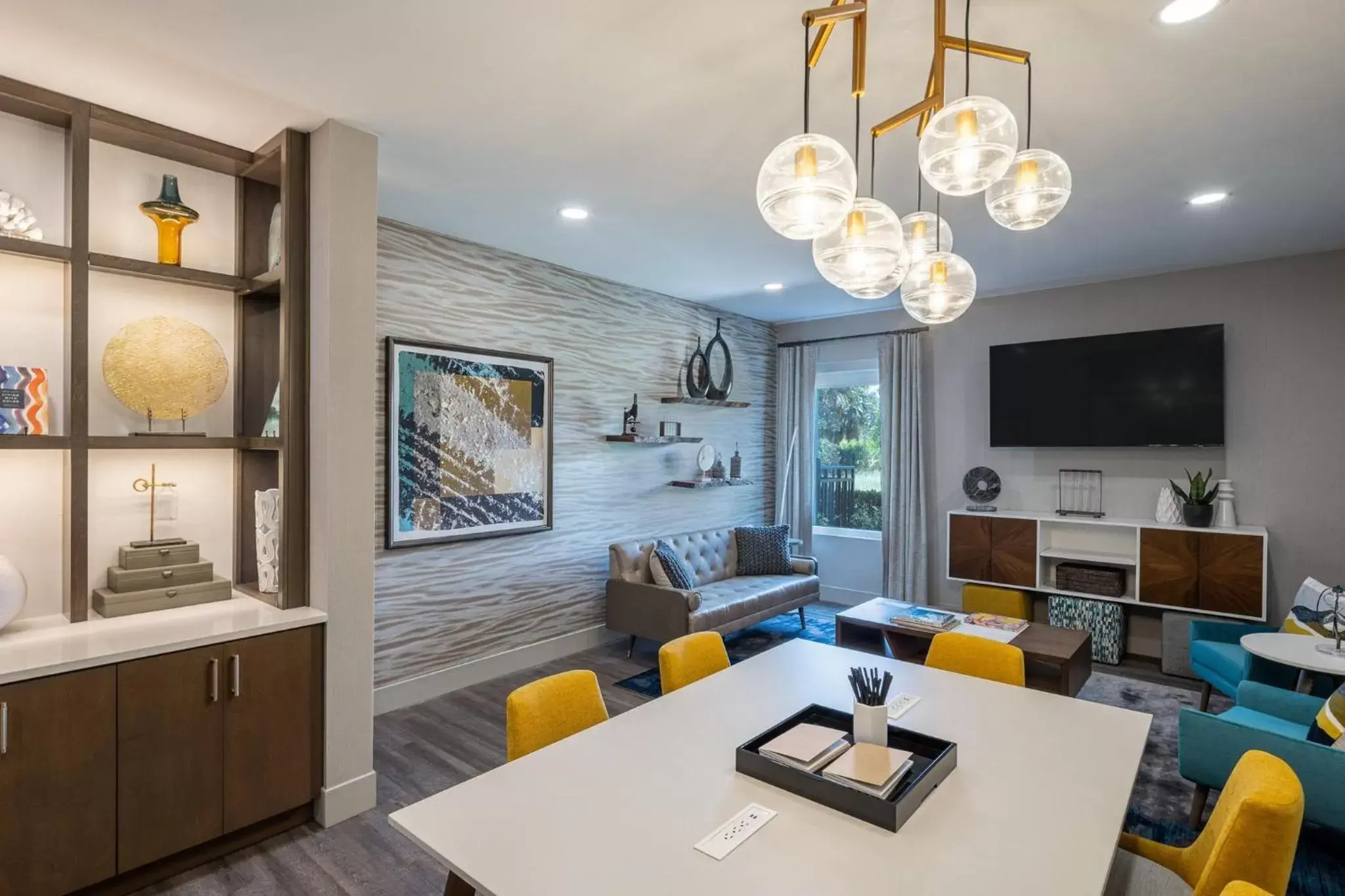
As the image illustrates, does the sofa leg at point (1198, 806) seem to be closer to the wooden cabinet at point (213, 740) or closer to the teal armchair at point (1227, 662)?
the teal armchair at point (1227, 662)

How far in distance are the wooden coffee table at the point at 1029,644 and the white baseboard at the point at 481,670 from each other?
1.82 metres

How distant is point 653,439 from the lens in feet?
17.7

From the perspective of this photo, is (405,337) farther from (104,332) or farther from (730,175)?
(730,175)

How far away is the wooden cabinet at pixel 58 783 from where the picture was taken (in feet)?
6.68

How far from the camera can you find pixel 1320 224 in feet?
12.4

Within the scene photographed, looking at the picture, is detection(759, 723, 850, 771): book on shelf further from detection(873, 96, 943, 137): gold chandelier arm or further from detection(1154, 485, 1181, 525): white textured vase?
detection(1154, 485, 1181, 525): white textured vase

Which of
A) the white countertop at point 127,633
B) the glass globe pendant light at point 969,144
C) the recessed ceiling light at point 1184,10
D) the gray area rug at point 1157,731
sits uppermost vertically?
the recessed ceiling light at point 1184,10

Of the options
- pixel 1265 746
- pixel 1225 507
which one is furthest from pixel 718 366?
pixel 1265 746

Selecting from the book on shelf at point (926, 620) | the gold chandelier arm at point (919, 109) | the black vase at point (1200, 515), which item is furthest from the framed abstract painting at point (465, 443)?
the black vase at point (1200, 515)

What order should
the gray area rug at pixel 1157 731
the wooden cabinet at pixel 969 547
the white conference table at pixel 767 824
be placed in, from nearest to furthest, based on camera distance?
1. the white conference table at pixel 767 824
2. the gray area rug at pixel 1157 731
3. the wooden cabinet at pixel 969 547

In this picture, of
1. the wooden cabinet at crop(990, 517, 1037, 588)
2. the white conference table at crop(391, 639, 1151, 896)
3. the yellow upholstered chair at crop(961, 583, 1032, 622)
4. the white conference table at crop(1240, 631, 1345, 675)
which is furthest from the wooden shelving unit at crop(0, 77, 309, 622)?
the wooden cabinet at crop(990, 517, 1037, 588)

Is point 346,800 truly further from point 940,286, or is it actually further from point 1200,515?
point 1200,515

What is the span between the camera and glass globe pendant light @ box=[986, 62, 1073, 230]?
5.63 feet

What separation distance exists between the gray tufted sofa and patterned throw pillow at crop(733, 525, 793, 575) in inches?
2.2
